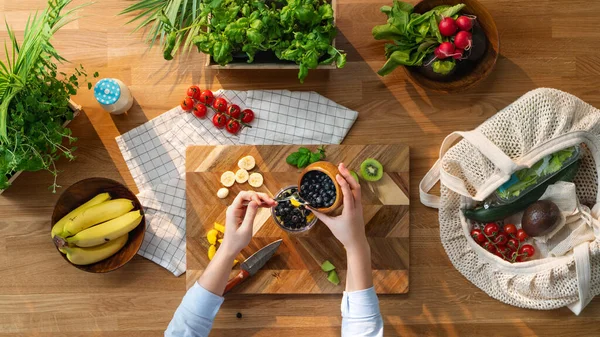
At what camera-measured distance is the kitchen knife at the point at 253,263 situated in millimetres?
1811

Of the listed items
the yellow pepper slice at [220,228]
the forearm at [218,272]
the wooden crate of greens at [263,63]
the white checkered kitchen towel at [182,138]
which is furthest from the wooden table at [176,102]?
the forearm at [218,272]

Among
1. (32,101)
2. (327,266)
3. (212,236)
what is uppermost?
(32,101)

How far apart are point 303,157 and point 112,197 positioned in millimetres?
682

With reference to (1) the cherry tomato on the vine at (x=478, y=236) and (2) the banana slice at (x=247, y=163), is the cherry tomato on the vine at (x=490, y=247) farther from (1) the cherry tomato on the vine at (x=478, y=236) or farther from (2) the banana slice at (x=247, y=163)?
(2) the banana slice at (x=247, y=163)

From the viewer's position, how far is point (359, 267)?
1.60m

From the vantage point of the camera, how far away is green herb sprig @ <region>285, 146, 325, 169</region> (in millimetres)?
1822

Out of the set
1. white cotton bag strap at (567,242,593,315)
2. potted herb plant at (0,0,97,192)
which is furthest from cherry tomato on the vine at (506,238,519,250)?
potted herb plant at (0,0,97,192)

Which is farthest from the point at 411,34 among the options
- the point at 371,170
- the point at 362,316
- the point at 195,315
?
the point at 195,315

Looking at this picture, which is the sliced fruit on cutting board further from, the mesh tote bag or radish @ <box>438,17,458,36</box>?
radish @ <box>438,17,458,36</box>

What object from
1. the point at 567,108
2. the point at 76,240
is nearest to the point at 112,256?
the point at 76,240

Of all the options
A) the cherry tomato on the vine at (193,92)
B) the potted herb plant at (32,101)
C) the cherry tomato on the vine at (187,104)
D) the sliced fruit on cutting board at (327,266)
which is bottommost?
the sliced fruit on cutting board at (327,266)

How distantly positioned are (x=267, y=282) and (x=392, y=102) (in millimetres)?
778

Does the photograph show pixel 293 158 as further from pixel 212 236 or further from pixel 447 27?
pixel 447 27

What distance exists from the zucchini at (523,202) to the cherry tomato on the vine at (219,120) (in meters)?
0.91
